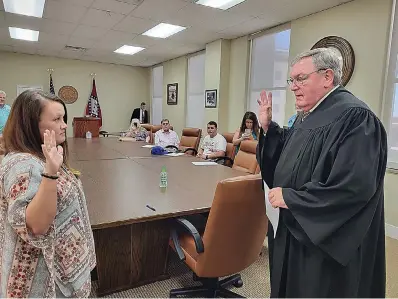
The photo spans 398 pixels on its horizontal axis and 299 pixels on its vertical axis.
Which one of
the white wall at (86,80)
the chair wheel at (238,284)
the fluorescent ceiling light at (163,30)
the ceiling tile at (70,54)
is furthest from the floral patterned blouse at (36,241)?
the ceiling tile at (70,54)

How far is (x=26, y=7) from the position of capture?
13.5ft

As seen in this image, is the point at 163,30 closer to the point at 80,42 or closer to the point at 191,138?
the point at 191,138

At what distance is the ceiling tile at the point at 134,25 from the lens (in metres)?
4.43

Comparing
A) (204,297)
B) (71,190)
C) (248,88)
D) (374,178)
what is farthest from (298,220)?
(248,88)

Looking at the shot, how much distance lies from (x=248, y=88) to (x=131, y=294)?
4.19 metres

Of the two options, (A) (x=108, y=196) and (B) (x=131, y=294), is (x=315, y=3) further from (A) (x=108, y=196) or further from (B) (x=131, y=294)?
(B) (x=131, y=294)

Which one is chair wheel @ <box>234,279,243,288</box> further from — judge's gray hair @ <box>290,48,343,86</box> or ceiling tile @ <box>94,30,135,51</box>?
ceiling tile @ <box>94,30,135,51</box>

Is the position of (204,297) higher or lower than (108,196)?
lower

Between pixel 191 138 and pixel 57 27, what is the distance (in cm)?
296

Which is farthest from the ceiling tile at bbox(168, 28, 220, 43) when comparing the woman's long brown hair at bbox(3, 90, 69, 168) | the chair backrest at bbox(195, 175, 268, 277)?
the woman's long brown hair at bbox(3, 90, 69, 168)

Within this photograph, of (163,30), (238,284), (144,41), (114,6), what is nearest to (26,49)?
(144,41)

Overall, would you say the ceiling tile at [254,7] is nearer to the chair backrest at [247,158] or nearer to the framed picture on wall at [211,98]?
the chair backrest at [247,158]

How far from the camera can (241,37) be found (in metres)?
5.24

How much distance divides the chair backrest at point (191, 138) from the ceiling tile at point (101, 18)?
2136 mm
